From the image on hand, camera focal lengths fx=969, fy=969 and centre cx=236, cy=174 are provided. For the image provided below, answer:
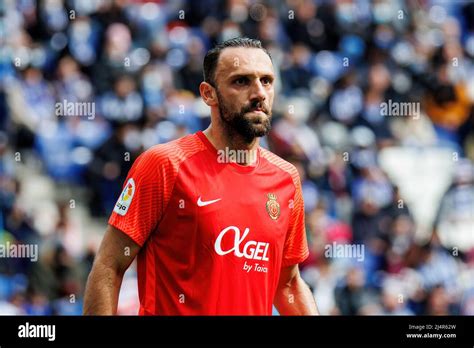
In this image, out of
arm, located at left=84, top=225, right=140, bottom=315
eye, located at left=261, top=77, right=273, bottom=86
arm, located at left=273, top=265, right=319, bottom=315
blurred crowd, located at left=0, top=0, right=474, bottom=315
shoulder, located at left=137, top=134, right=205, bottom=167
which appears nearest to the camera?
arm, located at left=84, top=225, right=140, bottom=315

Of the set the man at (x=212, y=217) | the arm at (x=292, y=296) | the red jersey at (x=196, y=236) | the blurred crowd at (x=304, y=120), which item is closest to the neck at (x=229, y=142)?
the man at (x=212, y=217)

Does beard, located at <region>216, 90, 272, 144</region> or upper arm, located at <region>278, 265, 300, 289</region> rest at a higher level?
beard, located at <region>216, 90, 272, 144</region>

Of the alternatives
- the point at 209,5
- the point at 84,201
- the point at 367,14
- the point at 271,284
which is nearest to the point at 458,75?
the point at 367,14

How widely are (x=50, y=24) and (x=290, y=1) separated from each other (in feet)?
8.34

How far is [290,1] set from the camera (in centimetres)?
1035

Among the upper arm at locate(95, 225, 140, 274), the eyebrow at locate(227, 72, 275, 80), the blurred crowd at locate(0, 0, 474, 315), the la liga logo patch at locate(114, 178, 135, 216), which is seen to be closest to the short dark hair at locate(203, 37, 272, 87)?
the eyebrow at locate(227, 72, 275, 80)

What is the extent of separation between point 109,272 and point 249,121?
2.94ft

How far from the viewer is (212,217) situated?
4.21m

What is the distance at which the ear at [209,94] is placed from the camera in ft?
14.5

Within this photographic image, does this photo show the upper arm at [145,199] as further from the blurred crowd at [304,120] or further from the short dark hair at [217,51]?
the blurred crowd at [304,120]

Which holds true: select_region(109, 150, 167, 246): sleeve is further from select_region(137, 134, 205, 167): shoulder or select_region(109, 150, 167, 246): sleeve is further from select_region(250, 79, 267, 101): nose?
select_region(250, 79, 267, 101): nose

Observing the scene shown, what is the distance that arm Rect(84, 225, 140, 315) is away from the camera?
13.5 feet

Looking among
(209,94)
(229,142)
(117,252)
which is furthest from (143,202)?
Answer: (209,94)

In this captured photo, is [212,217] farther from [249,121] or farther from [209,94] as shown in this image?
[209,94]
